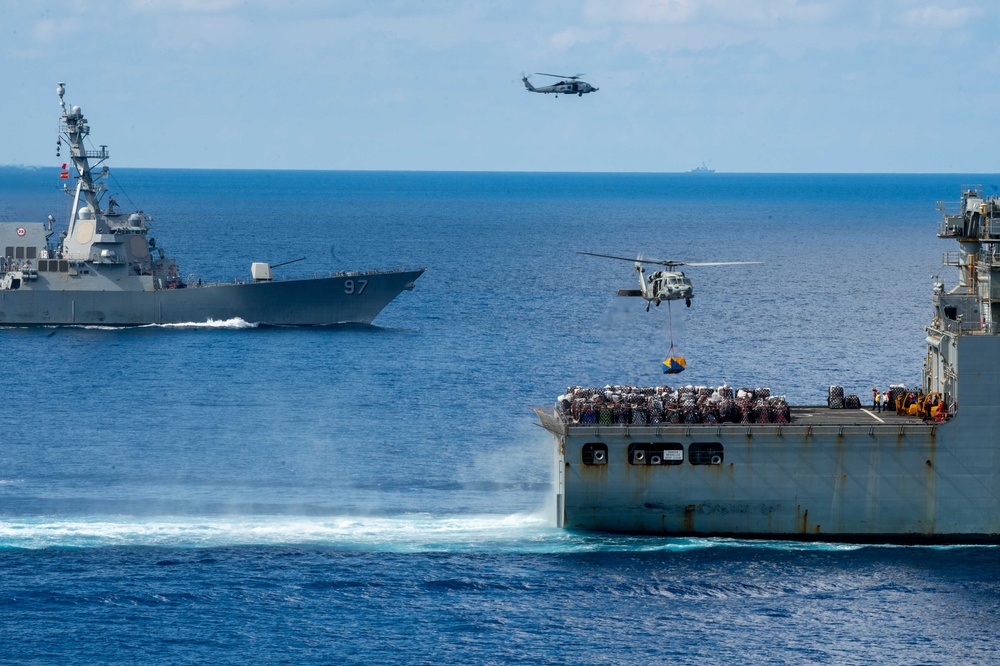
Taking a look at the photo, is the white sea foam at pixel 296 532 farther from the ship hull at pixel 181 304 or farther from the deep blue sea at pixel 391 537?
the ship hull at pixel 181 304

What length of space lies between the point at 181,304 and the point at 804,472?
7640 centimetres

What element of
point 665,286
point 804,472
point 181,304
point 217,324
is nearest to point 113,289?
point 181,304

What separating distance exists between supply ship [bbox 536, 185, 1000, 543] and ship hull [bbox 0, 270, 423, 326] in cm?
6919

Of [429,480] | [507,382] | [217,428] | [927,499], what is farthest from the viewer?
[507,382]

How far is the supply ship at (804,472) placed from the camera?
5456cm

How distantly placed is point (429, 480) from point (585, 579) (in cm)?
1442

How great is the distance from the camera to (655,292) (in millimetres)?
66562

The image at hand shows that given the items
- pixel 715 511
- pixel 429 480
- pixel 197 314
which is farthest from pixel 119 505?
pixel 197 314

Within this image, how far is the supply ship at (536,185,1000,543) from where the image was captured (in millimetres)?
54562

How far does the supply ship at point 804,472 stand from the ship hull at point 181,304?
227 feet

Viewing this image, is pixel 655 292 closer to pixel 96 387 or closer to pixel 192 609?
pixel 192 609

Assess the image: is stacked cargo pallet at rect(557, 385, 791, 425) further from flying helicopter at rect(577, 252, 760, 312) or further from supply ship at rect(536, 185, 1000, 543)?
flying helicopter at rect(577, 252, 760, 312)

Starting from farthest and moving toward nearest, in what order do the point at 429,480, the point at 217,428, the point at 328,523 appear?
the point at 217,428, the point at 429,480, the point at 328,523

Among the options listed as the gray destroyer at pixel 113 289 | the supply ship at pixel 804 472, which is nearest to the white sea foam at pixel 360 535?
the supply ship at pixel 804 472
